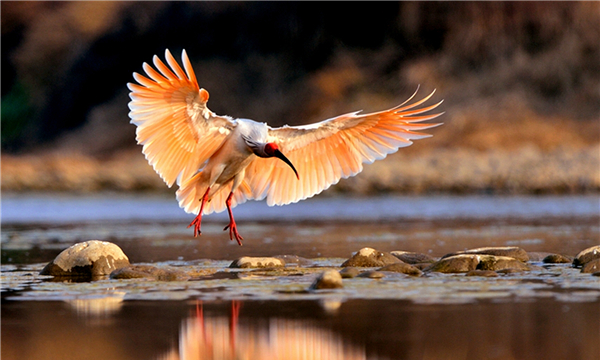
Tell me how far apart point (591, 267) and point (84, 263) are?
5223 millimetres

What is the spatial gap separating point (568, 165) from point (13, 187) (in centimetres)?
1560

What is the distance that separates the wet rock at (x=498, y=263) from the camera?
33.6ft

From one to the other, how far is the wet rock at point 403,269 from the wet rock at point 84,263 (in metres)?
2.91

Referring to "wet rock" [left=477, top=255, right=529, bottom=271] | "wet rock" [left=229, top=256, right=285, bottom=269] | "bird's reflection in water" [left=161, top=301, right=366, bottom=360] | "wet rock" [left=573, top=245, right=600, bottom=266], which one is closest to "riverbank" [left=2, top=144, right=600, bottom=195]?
"wet rock" [left=573, top=245, right=600, bottom=266]

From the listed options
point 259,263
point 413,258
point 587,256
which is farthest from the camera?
point 413,258

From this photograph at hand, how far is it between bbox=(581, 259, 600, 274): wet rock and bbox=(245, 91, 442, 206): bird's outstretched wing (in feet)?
7.78

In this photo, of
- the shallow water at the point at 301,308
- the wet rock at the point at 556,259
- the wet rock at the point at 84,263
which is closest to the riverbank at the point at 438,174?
the shallow water at the point at 301,308

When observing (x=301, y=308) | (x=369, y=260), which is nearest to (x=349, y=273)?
(x=369, y=260)

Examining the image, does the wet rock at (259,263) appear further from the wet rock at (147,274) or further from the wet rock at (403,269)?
the wet rock at (403,269)

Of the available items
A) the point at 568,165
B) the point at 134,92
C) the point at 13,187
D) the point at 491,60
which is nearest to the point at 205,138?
the point at 134,92

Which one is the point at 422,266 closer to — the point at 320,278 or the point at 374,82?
the point at 320,278

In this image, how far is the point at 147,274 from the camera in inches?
400

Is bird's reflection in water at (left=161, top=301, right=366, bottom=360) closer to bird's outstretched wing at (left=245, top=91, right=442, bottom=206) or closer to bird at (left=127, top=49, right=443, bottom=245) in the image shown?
bird at (left=127, top=49, right=443, bottom=245)

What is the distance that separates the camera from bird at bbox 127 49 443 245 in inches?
407
